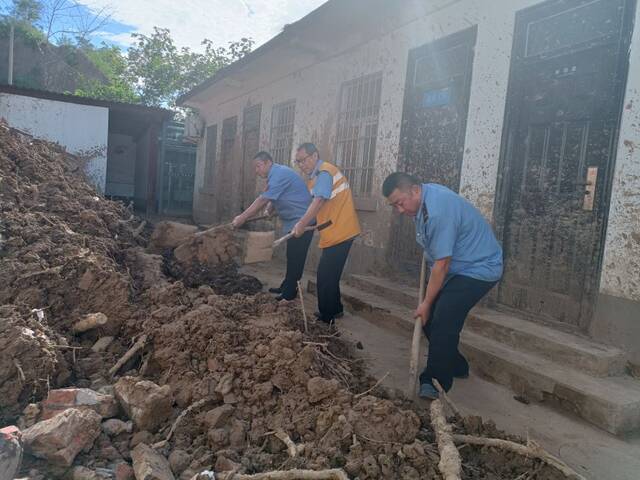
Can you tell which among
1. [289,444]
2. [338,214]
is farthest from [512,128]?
[289,444]

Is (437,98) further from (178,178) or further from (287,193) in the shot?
(178,178)

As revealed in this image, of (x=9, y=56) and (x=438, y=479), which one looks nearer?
(x=438, y=479)

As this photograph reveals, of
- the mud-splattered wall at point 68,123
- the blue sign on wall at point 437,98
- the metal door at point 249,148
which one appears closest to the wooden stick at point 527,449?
the blue sign on wall at point 437,98

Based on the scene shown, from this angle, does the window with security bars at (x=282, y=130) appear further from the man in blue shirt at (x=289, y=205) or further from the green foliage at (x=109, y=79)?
the green foliage at (x=109, y=79)

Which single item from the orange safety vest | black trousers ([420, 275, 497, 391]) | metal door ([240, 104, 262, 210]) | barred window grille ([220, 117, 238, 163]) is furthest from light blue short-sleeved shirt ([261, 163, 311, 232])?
barred window grille ([220, 117, 238, 163])

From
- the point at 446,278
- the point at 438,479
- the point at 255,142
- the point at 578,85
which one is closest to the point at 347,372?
the point at 446,278

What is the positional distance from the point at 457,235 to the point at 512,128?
1.94 meters

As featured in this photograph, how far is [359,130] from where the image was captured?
7.46 m

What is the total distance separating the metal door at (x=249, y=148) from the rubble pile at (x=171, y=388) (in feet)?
21.5

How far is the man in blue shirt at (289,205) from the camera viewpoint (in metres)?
5.75

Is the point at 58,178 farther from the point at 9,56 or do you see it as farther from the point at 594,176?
the point at 9,56

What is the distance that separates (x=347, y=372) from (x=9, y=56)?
89.2ft

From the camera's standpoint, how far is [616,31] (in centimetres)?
393

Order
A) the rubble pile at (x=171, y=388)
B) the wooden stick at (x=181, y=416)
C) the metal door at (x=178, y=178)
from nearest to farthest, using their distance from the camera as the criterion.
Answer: the rubble pile at (x=171, y=388)
the wooden stick at (x=181, y=416)
the metal door at (x=178, y=178)
